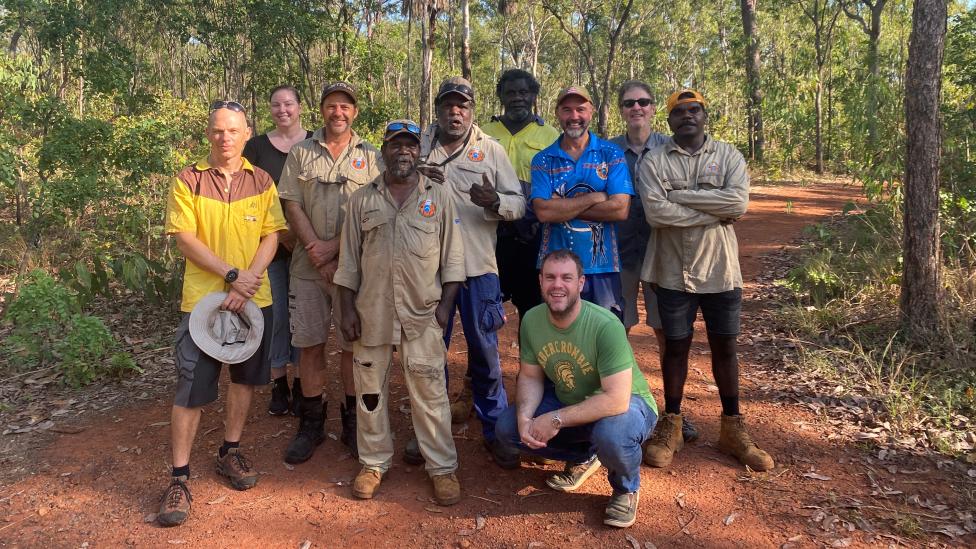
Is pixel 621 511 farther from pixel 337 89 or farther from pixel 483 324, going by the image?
pixel 337 89

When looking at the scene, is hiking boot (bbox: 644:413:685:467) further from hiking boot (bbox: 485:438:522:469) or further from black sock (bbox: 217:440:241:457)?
black sock (bbox: 217:440:241:457)

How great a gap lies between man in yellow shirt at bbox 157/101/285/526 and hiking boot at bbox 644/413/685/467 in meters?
2.18

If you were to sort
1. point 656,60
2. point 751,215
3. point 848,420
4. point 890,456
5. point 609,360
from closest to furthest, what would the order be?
point 609,360 < point 890,456 < point 848,420 < point 751,215 < point 656,60

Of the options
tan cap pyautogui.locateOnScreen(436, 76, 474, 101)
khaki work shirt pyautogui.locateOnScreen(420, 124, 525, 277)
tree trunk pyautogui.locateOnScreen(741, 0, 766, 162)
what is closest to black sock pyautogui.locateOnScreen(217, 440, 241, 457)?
khaki work shirt pyautogui.locateOnScreen(420, 124, 525, 277)

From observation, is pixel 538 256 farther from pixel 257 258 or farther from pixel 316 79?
pixel 316 79

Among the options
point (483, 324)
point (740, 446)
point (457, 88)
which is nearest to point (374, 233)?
point (483, 324)

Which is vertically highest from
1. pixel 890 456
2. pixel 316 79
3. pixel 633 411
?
pixel 316 79

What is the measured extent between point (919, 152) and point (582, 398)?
358 centimetres

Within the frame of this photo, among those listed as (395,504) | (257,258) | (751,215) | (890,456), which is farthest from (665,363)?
(751,215)

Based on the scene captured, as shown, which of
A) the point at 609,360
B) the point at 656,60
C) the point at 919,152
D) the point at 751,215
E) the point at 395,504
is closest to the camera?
the point at 609,360

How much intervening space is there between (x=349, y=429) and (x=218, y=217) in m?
1.50

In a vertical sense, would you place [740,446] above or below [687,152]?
below

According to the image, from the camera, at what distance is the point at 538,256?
388 cm

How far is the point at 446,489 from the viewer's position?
3.37 m
